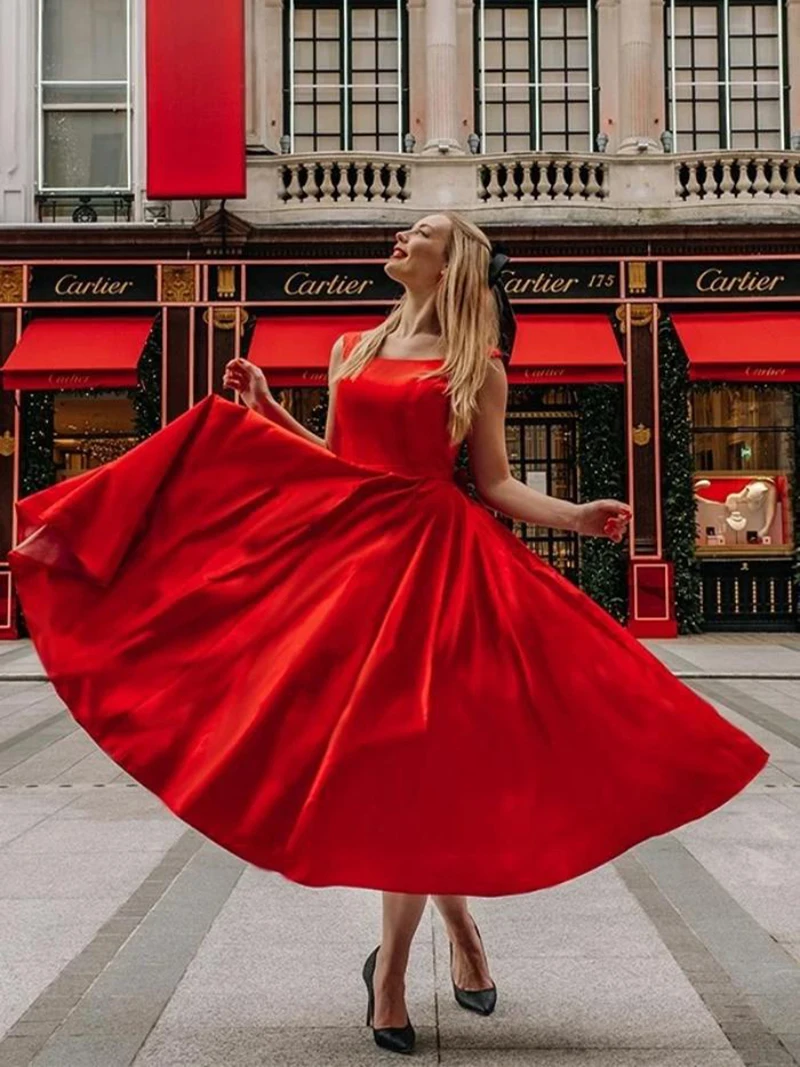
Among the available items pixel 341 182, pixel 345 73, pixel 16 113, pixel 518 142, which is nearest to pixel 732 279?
pixel 518 142

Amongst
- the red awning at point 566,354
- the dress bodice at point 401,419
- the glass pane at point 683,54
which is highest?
the glass pane at point 683,54

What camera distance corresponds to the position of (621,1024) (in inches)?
134

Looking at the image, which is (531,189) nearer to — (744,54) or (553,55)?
(553,55)

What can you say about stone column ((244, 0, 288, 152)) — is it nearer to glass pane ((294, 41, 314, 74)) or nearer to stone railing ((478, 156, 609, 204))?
glass pane ((294, 41, 314, 74))

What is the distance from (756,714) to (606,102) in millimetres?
11901

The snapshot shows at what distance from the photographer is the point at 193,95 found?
18203 millimetres

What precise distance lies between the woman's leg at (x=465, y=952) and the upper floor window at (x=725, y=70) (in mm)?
17702

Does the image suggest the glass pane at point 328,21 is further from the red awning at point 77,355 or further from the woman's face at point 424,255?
the woman's face at point 424,255

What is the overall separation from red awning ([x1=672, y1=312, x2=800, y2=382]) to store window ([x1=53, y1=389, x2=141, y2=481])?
318 inches

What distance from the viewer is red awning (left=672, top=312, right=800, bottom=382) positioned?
17.4 m

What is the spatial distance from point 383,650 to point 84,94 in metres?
18.3

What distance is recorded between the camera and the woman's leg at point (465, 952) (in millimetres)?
3453

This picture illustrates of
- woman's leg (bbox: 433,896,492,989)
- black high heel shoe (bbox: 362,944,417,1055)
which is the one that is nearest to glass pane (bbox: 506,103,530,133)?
woman's leg (bbox: 433,896,492,989)

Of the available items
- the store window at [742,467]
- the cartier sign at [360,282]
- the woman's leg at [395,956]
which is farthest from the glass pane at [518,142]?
the woman's leg at [395,956]
